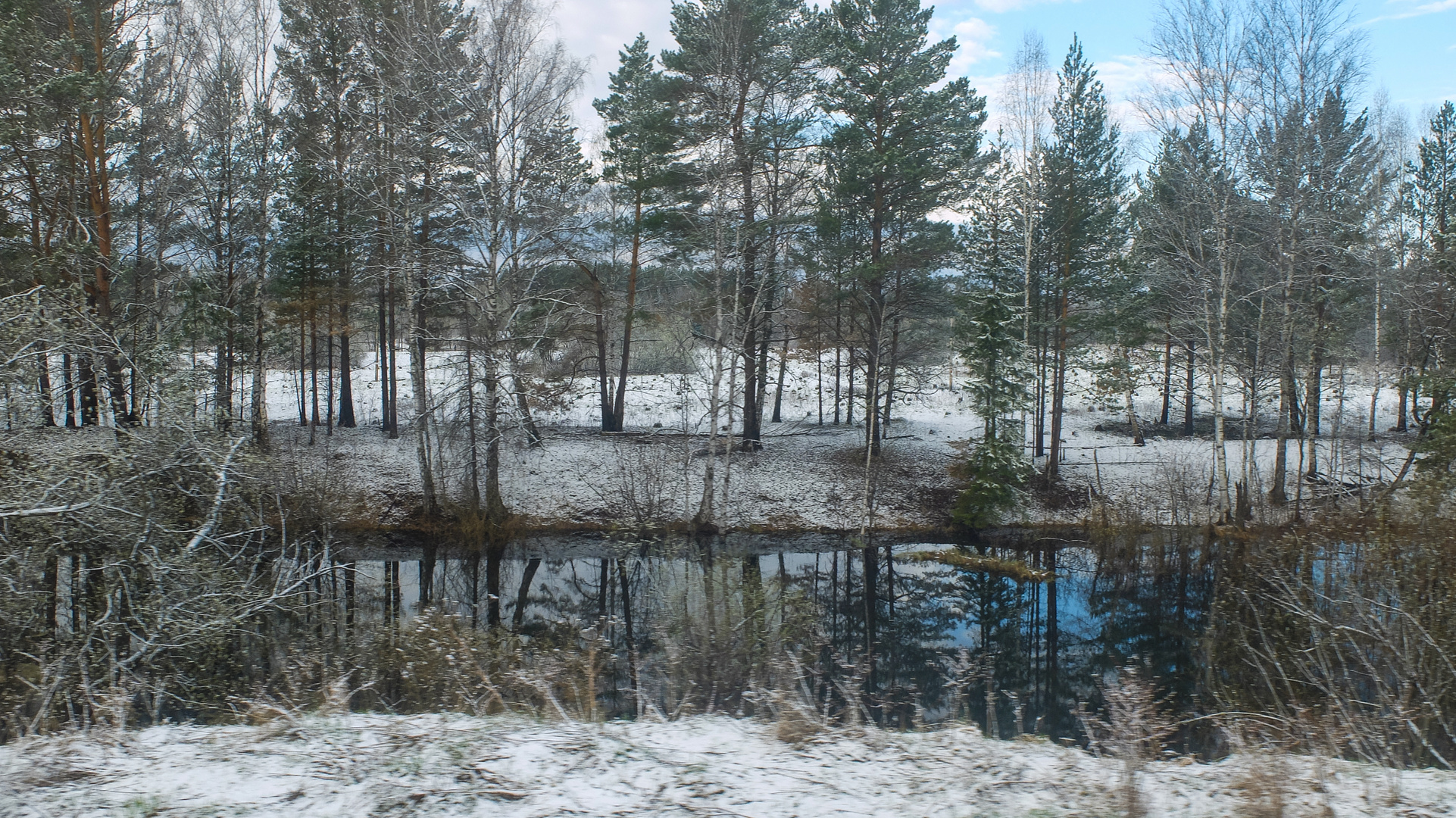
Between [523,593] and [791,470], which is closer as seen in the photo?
[523,593]

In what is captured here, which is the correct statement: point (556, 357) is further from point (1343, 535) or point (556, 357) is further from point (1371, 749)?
point (1371, 749)

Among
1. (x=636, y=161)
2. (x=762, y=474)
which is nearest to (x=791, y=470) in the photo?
(x=762, y=474)

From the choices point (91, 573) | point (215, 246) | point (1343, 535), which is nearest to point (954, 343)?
point (1343, 535)

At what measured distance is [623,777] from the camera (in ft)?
12.6

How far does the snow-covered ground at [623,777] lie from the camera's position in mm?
3500

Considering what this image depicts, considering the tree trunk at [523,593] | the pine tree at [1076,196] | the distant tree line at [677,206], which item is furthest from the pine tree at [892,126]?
the tree trunk at [523,593]

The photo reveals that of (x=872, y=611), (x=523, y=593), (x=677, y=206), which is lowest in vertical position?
(x=872, y=611)

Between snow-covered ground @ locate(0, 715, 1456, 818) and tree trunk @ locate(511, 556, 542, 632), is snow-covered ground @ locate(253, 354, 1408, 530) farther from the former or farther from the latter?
snow-covered ground @ locate(0, 715, 1456, 818)

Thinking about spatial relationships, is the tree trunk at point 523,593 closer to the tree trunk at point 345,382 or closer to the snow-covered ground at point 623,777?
the snow-covered ground at point 623,777

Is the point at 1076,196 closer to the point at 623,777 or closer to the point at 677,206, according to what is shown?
the point at 677,206

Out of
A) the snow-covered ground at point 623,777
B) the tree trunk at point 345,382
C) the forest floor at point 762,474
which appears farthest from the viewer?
the tree trunk at point 345,382

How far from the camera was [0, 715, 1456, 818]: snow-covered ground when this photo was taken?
11.5ft

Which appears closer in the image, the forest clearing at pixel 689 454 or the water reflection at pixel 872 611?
the forest clearing at pixel 689 454

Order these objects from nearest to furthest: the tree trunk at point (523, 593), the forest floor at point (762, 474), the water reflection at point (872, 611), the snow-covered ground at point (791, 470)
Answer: the water reflection at point (872, 611)
the tree trunk at point (523, 593)
the forest floor at point (762, 474)
the snow-covered ground at point (791, 470)
